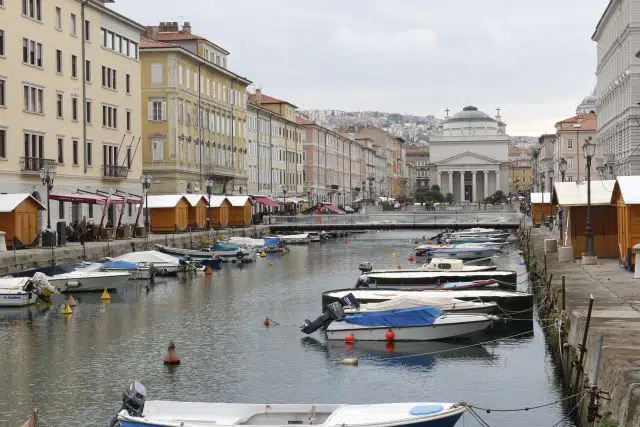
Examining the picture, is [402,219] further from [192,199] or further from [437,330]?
[437,330]

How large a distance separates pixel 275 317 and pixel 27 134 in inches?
1215

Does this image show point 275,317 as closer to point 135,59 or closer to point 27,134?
point 27,134

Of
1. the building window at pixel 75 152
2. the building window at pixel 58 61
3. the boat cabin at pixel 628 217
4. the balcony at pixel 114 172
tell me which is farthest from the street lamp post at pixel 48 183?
the boat cabin at pixel 628 217

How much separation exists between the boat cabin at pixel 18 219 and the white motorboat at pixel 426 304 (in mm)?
24525

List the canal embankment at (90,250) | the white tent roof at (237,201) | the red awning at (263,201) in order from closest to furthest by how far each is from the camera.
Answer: the canal embankment at (90,250)
the white tent roof at (237,201)
the red awning at (263,201)

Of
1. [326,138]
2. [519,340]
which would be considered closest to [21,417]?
[519,340]

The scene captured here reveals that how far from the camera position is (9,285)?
42344 millimetres

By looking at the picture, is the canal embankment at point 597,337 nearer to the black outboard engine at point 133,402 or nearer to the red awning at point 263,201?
the black outboard engine at point 133,402

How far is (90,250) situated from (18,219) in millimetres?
5593

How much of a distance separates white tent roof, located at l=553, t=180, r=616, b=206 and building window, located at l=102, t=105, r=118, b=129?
126 feet

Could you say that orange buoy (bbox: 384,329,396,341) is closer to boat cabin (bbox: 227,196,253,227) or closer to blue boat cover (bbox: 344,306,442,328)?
blue boat cover (bbox: 344,306,442,328)

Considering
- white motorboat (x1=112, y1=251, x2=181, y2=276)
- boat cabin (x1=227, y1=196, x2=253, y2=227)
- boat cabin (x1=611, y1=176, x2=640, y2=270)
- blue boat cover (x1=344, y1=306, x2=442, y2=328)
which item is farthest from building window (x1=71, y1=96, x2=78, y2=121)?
blue boat cover (x1=344, y1=306, x2=442, y2=328)

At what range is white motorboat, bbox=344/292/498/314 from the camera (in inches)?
1284

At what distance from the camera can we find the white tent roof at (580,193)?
4528 cm
